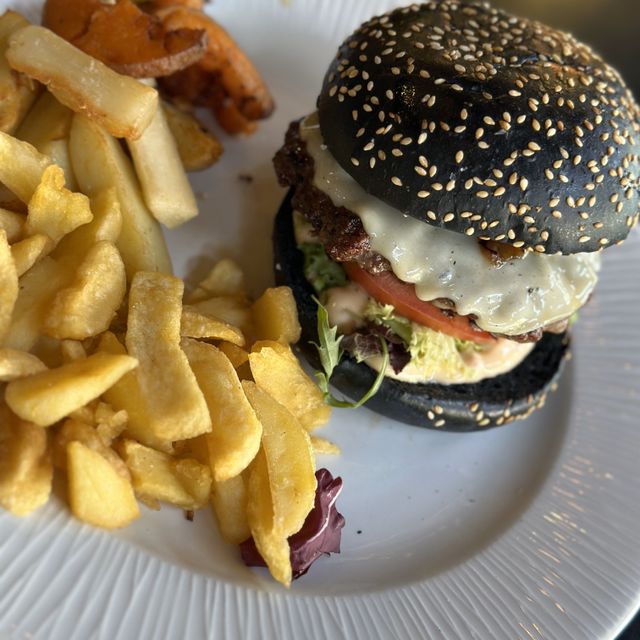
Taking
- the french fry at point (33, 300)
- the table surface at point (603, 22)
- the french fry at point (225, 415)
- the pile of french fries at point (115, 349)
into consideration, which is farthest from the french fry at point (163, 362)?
the table surface at point (603, 22)

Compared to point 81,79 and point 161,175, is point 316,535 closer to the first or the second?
point 161,175

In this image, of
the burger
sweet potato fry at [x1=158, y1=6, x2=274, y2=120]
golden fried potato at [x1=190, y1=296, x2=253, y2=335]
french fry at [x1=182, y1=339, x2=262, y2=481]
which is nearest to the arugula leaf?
the burger

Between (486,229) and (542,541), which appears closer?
(486,229)

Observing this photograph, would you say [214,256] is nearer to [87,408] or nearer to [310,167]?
[310,167]

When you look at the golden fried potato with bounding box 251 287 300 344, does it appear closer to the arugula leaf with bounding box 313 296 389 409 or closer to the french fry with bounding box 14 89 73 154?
the arugula leaf with bounding box 313 296 389 409

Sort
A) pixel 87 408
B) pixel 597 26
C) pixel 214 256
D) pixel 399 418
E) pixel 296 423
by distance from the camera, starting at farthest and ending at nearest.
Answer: pixel 597 26, pixel 214 256, pixel 399 418, pixel 296 423, pixel 87 408

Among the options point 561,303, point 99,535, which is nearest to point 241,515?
point 99,535
